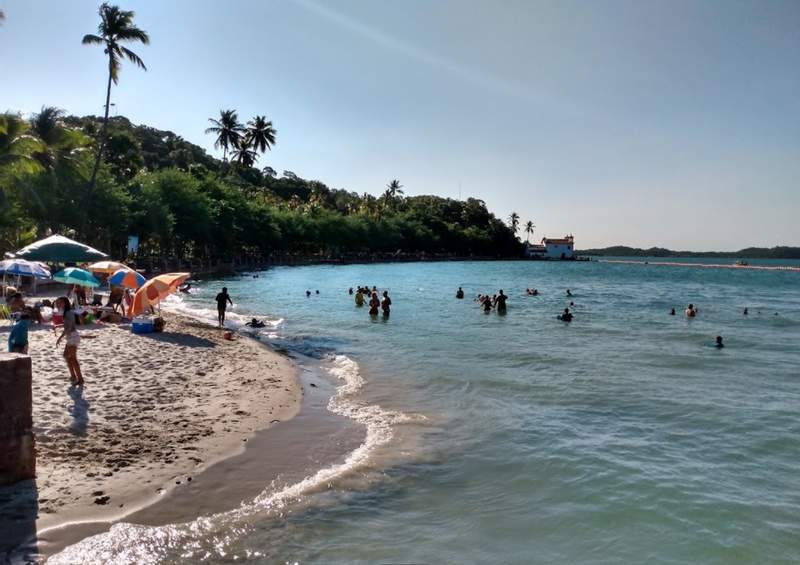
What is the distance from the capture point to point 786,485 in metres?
8.01

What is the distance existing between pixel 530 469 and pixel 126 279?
15240 mm

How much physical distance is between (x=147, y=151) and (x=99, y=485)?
110m

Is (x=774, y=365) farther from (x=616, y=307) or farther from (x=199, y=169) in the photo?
(x=199, y=169)

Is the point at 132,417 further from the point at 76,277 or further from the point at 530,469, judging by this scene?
the point at 76,277

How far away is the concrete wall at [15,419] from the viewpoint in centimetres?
593

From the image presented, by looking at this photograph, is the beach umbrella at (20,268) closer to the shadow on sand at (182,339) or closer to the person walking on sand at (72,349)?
the shadow on sand at (182,339)

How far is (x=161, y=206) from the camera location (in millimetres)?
47188

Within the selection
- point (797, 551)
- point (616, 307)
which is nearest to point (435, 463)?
point (797, 551)

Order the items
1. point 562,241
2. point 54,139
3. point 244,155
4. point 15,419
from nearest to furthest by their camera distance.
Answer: point 15,419 → point 54,139 → point 244,155 → point 562,241

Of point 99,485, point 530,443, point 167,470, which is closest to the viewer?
point 99,485

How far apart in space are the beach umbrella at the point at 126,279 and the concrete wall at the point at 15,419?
42.6ft

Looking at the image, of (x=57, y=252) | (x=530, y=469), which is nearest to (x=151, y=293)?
(x=57, y=252)

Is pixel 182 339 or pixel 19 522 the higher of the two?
pixel 182 339

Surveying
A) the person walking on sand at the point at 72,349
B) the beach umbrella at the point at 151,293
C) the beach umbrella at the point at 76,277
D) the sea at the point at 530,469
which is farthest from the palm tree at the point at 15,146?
the person walking on sand at the point at 72,349
